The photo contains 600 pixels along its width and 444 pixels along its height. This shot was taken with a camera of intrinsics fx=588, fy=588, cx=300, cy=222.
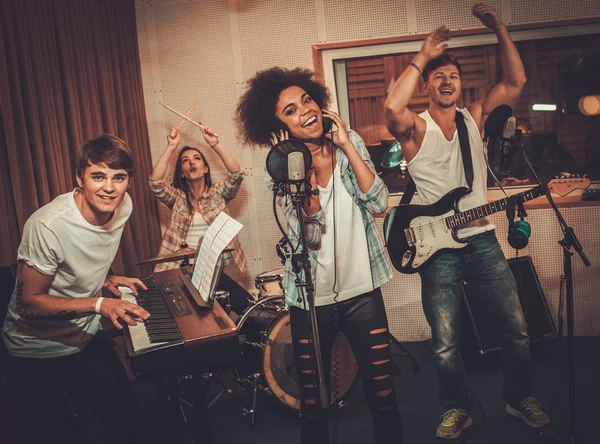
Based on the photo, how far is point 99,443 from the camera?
3342mm

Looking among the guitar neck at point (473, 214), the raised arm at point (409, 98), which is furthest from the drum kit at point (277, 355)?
the raised arm at point (409, 98)

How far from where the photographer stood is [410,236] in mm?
3043

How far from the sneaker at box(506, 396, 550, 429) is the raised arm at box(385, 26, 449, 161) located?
137 centimetres

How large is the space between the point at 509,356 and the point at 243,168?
273cm

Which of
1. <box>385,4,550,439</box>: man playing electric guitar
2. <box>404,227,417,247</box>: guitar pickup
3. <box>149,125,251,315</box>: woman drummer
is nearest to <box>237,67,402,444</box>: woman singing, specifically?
<box>385,4,550,439</box>: man playing electric guitar

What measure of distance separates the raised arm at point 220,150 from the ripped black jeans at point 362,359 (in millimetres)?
2381

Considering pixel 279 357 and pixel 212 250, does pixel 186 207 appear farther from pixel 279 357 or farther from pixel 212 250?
pixel 212 250

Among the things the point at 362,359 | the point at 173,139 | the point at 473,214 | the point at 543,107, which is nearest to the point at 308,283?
the point at 362,359

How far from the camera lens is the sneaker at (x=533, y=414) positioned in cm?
291

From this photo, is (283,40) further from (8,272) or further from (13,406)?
(13,406)

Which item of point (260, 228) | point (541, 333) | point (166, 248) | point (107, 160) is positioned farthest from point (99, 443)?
point (541, 333)

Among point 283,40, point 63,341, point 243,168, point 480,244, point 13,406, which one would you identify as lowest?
point 13,406

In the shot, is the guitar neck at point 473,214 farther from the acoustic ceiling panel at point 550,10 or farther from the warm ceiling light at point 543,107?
the acoustic ceiling panel at point 550,10

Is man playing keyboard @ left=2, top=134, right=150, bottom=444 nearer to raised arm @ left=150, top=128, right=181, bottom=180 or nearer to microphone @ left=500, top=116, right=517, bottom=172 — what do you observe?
microphone @ left=500, top=116, right=517, bottom=172
